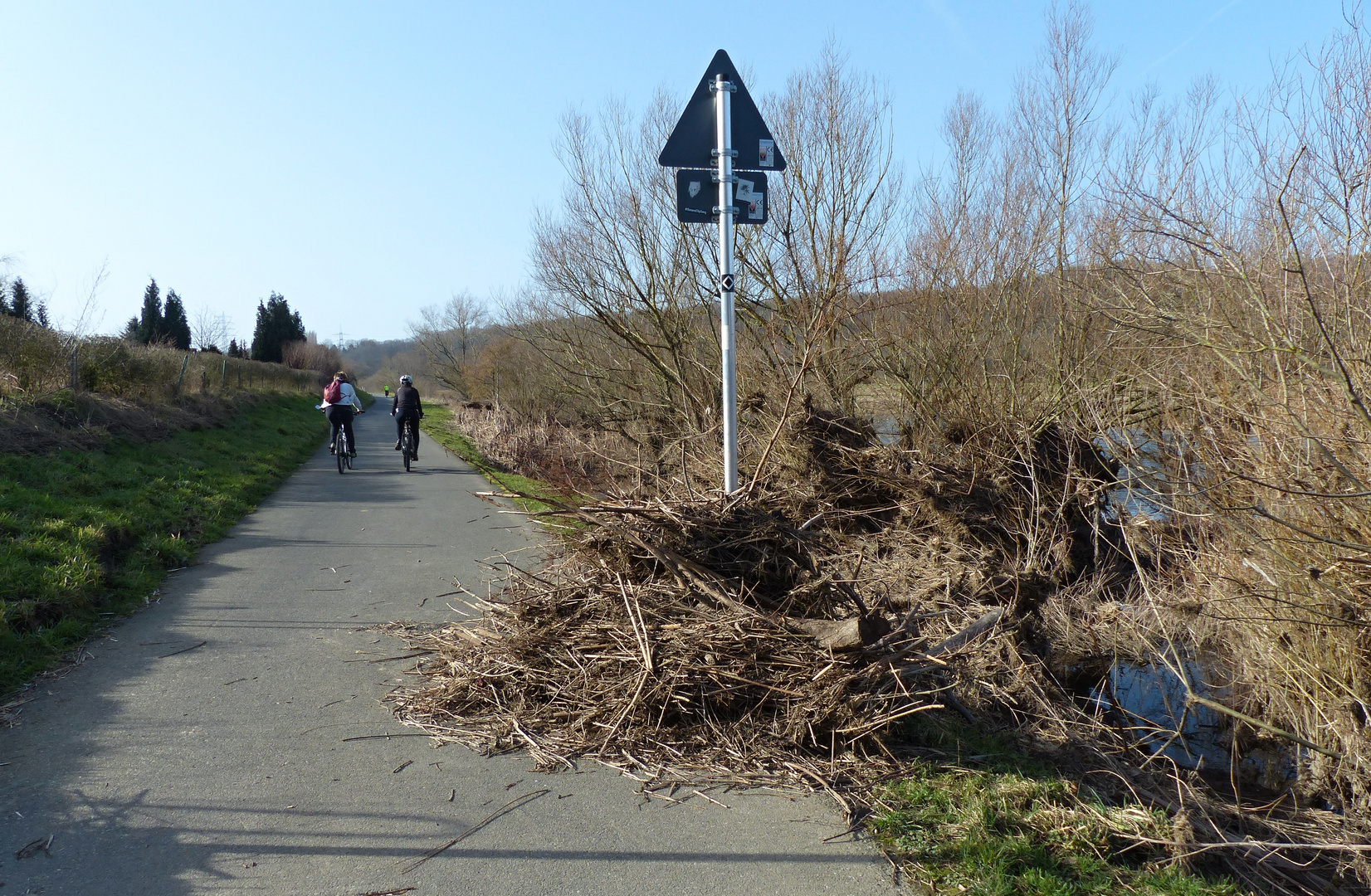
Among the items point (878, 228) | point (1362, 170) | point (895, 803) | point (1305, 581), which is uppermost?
point (878, 228)

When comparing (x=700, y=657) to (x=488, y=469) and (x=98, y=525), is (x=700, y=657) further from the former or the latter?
(x=488, y=469)

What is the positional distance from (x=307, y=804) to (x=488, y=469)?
10.9 meters

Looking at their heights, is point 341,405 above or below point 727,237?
below

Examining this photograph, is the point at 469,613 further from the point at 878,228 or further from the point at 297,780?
the point at 878,228

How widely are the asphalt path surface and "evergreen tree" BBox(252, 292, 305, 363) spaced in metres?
62.2

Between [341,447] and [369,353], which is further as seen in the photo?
[369,353]

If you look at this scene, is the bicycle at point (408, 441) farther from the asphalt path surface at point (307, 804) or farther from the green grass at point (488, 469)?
the asphalt path surface at point (307, 804)

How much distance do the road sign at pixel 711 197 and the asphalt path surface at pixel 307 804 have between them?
3.24 metres

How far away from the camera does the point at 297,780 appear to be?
3.64 metres

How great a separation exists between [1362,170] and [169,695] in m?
7.19

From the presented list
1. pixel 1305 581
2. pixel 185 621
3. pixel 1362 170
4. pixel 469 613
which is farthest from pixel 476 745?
pixel 1362 170

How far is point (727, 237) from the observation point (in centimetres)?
505

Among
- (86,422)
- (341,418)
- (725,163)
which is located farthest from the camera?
(341,418)

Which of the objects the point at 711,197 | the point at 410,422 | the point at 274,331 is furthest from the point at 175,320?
the point at 711,197
